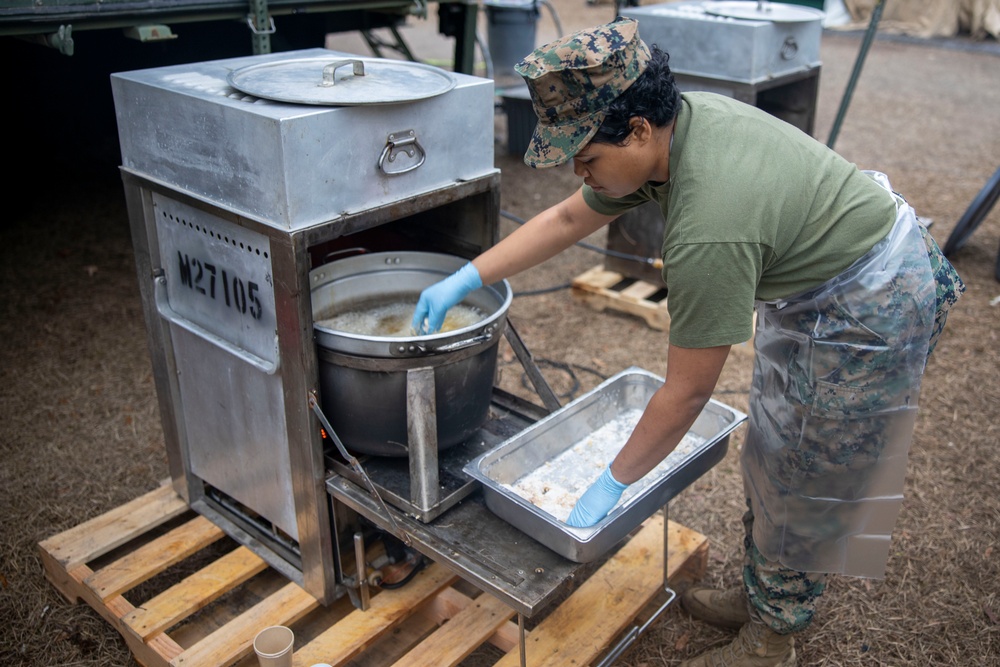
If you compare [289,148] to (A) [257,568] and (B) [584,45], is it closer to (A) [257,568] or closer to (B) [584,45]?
(B) [584,45]

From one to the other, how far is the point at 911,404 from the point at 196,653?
182cm

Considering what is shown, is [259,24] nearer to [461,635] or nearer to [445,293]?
[445,293]

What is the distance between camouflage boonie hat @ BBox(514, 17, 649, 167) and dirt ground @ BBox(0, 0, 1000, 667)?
150cm

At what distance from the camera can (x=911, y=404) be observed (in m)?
1.91

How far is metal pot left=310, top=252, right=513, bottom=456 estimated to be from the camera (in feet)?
6.25

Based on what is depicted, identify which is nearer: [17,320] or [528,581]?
[528,581]

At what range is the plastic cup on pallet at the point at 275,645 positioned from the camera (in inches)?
77.2

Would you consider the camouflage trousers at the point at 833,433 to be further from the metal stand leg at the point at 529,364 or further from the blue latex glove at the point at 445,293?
the blue latex glove at the point at 445,293

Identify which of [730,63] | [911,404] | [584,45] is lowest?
[911,404]

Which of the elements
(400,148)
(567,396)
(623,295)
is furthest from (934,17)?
(400,148)

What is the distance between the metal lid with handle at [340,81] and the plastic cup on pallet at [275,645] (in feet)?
4.03

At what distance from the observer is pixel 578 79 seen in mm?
1546

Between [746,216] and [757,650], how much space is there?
1.22 metres

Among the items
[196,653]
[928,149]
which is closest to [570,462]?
[196,653]
